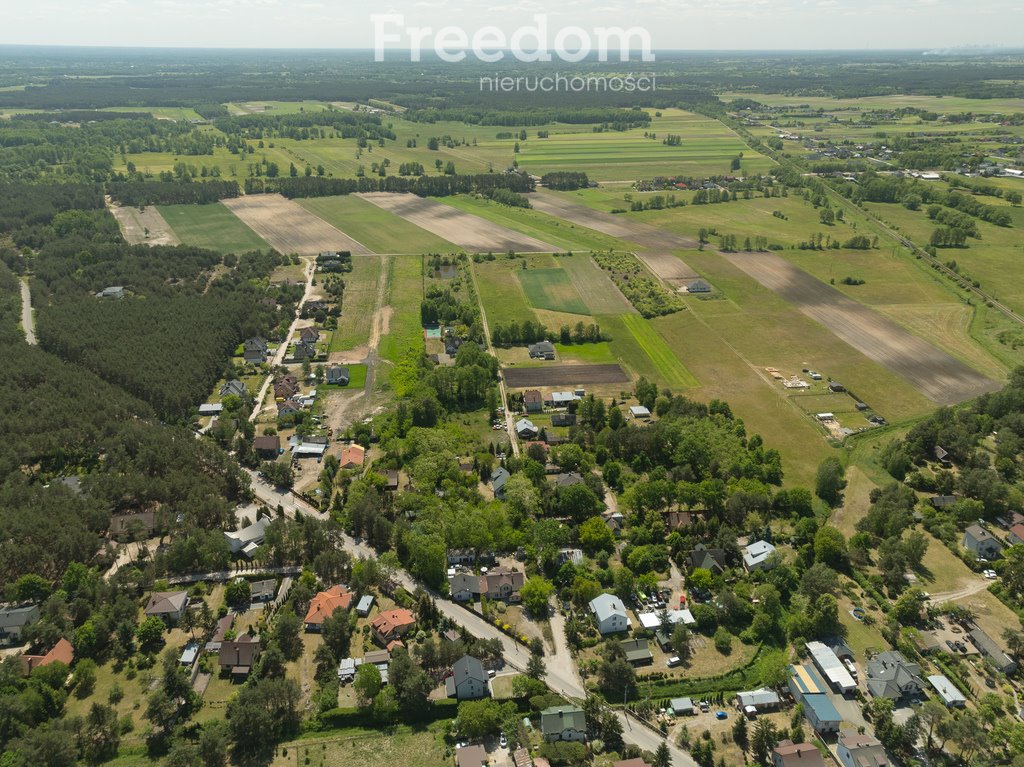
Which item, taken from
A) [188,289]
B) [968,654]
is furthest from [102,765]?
[188,289]

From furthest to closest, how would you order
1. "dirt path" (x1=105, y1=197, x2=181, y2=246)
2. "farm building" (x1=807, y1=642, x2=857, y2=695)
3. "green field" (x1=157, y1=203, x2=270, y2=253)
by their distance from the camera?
"dirt path" (x1=105, y1=197, x2=181, y2=246)
"green field" (x1=157, y1=203, x2=270, y2=253)
"farm building" (x1=807, y1=642, x2=857, y2=695)

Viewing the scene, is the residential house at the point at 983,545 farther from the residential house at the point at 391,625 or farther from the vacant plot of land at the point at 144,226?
the vacant plot of land at the point at 144,226

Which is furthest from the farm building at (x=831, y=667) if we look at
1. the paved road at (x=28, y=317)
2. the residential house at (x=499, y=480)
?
the paved road at (x=28, y=317)

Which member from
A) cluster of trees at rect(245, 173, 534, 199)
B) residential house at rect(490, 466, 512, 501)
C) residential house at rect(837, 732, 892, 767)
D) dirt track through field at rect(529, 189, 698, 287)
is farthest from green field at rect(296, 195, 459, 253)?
residential house at rect(837, 732, 892, 767)

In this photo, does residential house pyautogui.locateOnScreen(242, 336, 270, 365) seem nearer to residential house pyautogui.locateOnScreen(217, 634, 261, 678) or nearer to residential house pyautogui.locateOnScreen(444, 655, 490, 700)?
residential house pyautogui.locateOnScreen(217, 634, 261, 678)

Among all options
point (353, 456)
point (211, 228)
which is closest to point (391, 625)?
point (353, 456)

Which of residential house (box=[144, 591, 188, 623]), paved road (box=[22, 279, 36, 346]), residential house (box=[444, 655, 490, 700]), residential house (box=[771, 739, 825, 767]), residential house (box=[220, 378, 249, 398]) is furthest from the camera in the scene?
paved road (box=[22, 279, 36, 346])
